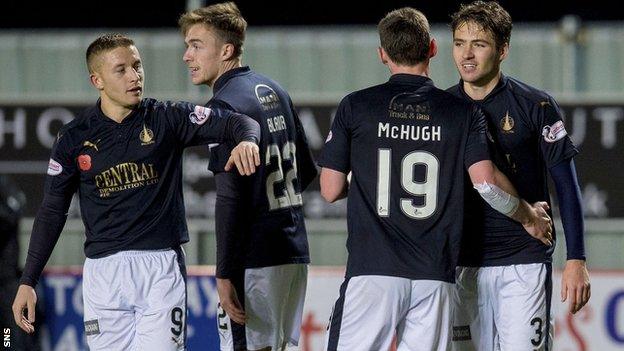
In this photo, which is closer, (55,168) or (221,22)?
(55,168)

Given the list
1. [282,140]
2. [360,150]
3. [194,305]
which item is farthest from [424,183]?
[194,305]

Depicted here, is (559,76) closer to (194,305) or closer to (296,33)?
(296,33)

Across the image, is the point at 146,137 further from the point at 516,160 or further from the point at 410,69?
the point at 516,160

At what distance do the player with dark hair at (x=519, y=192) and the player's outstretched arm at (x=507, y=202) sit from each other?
4.5 inches

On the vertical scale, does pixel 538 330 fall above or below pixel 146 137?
below

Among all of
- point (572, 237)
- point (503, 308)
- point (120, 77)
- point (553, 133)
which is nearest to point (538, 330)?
point (503, 308)

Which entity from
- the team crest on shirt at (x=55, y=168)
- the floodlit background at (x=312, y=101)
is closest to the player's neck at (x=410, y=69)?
the team crest on shirt at (x=55, y=168)

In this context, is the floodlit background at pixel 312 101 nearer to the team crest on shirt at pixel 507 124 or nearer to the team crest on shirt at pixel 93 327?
the team crest on shirt at pixel 93 327

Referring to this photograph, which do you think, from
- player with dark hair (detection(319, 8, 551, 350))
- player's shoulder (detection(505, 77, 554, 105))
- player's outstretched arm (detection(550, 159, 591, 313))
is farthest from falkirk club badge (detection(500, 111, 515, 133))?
player with dark hair (detection(319, 8, 551, 350))

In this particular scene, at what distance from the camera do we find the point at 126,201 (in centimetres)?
559

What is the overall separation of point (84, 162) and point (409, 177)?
133 cm

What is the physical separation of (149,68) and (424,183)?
4.50 m

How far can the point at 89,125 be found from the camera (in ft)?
18.6

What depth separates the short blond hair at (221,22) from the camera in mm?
6039
